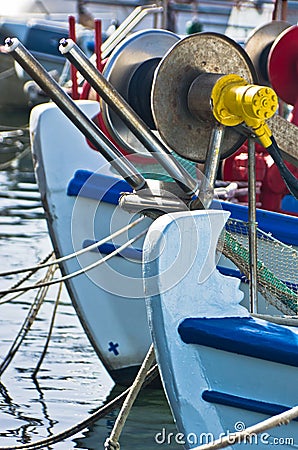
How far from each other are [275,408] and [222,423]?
24 centimetres

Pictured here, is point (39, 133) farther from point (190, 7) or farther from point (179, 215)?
point (190, 7)

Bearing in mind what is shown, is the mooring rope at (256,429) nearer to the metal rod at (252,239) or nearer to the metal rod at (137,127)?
the metal rod at (252,239)

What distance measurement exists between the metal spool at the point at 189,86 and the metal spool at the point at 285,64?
6.56ft

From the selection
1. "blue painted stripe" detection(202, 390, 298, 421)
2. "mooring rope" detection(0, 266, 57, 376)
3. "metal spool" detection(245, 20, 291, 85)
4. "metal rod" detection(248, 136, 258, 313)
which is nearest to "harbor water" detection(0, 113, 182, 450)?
"mooring rope" detection(0, 266, 57, 376)

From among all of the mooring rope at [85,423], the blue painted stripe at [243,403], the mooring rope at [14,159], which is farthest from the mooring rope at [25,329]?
the mooring rope at [14,159]

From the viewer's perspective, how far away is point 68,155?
266 inches

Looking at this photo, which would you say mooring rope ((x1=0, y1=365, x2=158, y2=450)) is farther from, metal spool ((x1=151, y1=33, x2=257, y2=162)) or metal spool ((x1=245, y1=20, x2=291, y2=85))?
metal spool ((x1=245, y1=20, x2=291, y2=85))

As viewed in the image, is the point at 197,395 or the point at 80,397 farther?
the point at 80,397

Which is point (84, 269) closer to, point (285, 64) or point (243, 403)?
point (285, 64)

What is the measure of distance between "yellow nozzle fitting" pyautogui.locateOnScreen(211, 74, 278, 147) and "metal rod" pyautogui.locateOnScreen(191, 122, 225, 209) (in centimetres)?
5

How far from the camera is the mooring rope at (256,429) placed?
3.88 meters

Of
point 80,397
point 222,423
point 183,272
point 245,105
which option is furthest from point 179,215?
point 80,397

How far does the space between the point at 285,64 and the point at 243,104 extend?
7.74 ft

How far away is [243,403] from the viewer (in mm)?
4262
